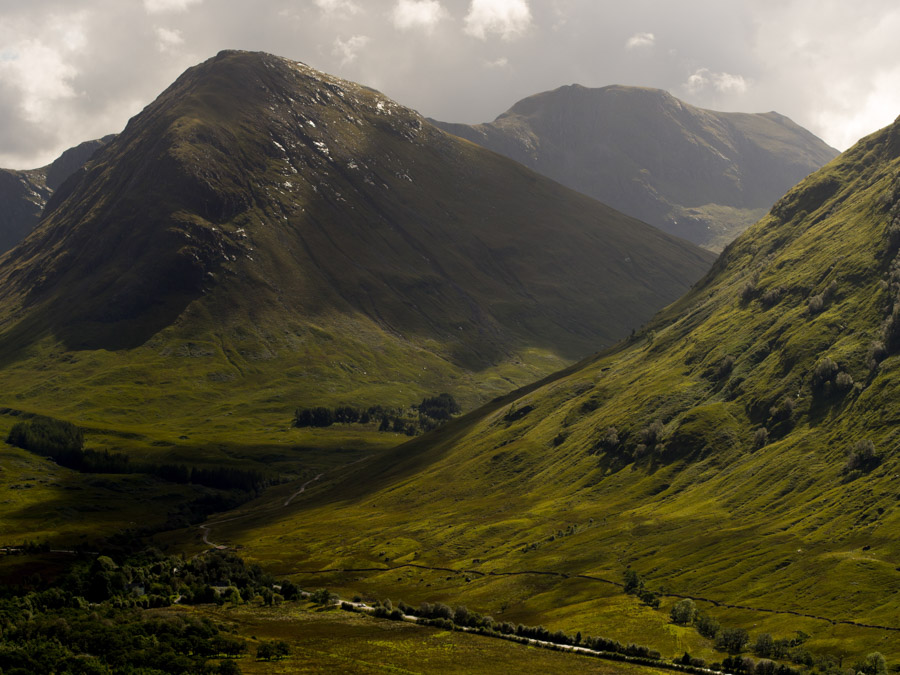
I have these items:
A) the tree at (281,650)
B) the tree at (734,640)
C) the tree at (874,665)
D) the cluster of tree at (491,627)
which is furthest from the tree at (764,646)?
the tree at (281,650)

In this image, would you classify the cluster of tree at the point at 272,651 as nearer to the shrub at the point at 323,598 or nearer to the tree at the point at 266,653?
the tree at the point at 266,653

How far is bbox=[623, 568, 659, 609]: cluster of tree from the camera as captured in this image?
15288 centimetres

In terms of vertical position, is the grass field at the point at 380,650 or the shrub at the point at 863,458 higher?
the shrub at the point at 863,458

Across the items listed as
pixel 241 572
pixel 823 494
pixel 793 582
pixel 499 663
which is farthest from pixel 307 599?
pixel 823 494

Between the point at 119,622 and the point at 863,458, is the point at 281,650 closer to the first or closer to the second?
the point at 119,622

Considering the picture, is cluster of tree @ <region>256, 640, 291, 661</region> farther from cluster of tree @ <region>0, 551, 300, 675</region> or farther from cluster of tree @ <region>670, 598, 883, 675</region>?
cluster of tree @ <region>670, 598, 883, 675</region>

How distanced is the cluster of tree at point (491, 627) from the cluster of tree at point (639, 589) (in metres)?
20.9

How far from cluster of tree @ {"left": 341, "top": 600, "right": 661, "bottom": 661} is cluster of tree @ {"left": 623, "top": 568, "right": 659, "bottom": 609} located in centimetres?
2092

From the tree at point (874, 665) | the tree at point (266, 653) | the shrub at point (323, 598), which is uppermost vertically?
the tree at point (874, 665)

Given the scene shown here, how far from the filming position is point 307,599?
174m

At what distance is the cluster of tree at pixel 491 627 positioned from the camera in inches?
5084

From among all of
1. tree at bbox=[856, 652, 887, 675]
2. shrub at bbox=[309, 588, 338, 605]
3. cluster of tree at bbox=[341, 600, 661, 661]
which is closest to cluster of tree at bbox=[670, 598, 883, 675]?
tree at bbox=[856, 652, 887, 675]

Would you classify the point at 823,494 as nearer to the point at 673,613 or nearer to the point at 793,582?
the point at 793,582

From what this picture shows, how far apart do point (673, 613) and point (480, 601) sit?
42789mm
